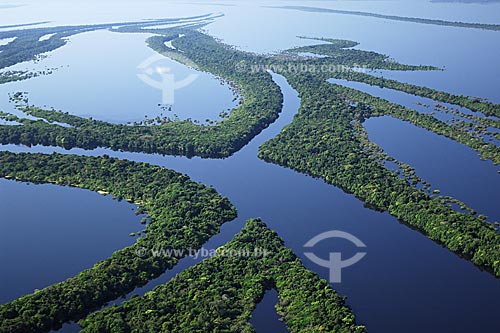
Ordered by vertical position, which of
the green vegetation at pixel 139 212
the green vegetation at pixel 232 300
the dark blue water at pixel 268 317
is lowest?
the dark blue water at pixel 268 317

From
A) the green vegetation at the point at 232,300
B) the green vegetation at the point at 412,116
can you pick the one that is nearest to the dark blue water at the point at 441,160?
the green vegetation at the point at 412,116

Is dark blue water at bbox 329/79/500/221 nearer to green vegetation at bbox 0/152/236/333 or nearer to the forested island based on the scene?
the forested island

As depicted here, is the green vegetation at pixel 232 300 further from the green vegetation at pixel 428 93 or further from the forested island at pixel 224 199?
the green vegetation at pixel 428 93

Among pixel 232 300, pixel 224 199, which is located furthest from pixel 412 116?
pixel 232 300

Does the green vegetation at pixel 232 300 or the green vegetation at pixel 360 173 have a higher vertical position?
the green vegetation at pixel 360 173

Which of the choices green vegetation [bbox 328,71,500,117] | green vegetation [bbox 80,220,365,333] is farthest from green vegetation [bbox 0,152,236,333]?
green vegetation [bbox 328,71,500,117]

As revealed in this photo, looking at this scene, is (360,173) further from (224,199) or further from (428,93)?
(428,93)

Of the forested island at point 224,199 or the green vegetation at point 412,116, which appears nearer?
the forested island at point 224,199

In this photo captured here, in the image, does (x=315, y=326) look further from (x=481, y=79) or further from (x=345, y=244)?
(x=481, y=79)
